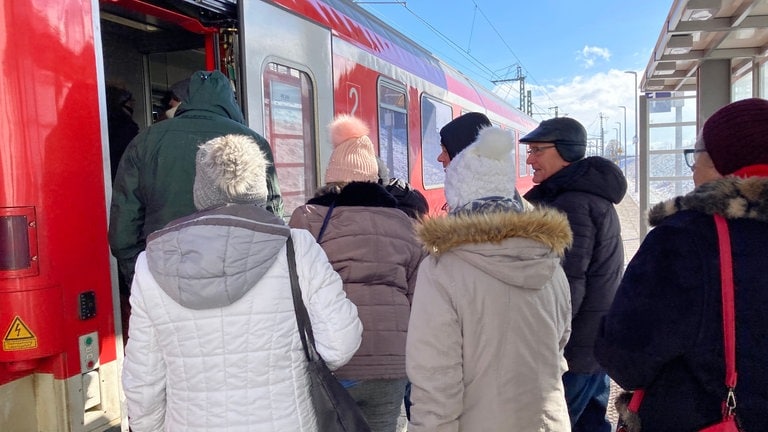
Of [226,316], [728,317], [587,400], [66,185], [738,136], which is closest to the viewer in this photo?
[728,317]

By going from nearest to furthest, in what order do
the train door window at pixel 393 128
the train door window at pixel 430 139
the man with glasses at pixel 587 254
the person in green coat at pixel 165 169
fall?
the person in green coat at pixel 165 169, the man with glasses at pixel 587 254, the train door window at pixel 393 128, the train door window at pixel 430 139

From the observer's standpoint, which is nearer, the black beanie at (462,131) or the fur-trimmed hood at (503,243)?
the fur-trimmed hood at (503,243)

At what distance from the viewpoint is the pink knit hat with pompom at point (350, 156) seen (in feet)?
8.32

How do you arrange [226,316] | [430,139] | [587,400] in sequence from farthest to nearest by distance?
[430,139] → [587,400] → [226,316]

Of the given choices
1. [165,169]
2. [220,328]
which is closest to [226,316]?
[220,328]

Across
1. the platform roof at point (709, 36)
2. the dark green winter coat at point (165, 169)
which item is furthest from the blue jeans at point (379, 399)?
the platform roof at point (709, 36)

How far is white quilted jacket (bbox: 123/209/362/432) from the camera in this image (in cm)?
165

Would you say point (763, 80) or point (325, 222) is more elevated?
point (763, 80)

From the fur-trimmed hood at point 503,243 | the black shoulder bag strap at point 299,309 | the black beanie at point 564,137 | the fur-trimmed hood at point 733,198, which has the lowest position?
the black shoulder bag strap at point 299,309

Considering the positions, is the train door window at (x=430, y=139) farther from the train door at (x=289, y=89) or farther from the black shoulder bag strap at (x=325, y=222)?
the black shoulder bag strap at (x=325, y=222)

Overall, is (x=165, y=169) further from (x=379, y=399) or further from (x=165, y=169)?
(x=379, y=399)

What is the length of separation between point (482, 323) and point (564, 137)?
4.85 ft

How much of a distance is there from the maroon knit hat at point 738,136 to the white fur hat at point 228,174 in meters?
1.28

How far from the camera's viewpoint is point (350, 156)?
2.56m
